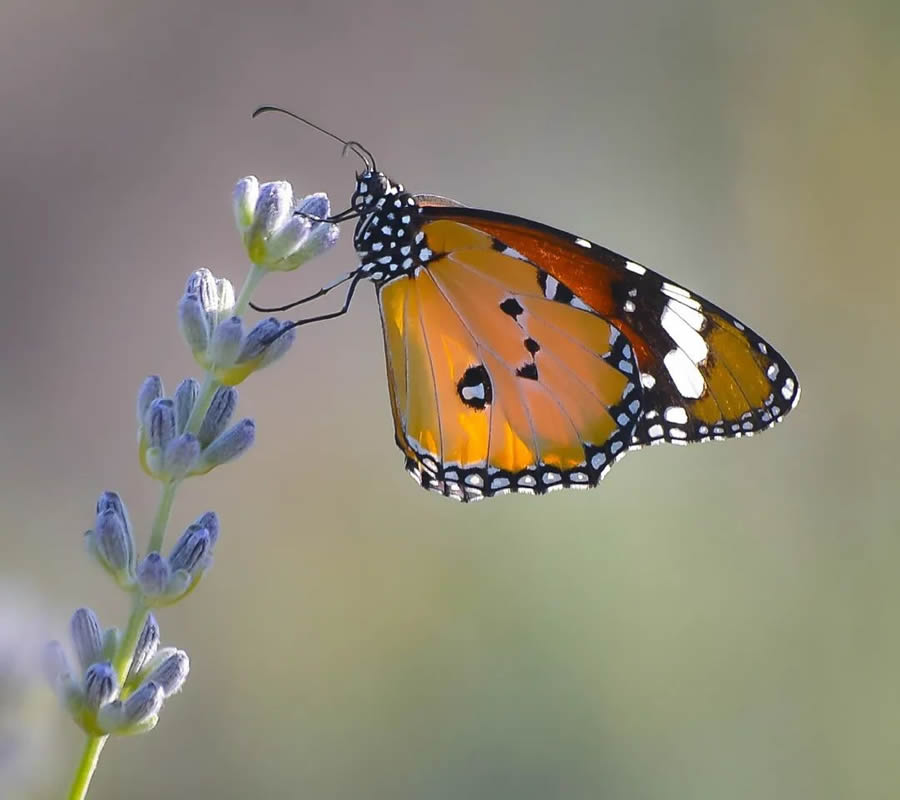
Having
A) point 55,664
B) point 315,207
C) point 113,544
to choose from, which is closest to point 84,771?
point 55,664

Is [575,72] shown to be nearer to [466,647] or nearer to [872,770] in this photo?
[466,647]

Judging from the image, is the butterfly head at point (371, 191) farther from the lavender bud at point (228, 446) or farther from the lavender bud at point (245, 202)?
the lavender bud at point (228, 446)

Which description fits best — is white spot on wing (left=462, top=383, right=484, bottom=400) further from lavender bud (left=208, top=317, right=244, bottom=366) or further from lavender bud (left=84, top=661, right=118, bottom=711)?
lavender bud (left=84, top=661, right=118, bottom=711)

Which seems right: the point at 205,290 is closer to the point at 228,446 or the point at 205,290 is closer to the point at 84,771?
the point at 228,446

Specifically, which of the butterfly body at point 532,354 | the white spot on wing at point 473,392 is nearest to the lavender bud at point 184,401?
the butterfly body at point 532,354

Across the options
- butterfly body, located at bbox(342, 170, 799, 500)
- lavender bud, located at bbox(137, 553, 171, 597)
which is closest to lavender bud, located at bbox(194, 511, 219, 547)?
lavender bud, located at bbox(137, 553, 171, 597)

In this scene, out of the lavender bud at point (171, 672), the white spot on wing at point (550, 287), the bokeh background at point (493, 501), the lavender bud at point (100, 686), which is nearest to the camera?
the lavender bud at point (100, 686)
